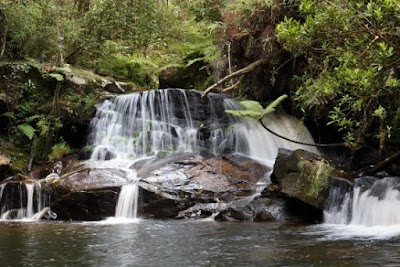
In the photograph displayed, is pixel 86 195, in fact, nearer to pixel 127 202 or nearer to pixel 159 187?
pixel 127 202

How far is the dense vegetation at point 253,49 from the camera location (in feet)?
21.4

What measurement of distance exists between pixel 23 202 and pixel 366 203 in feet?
25.2

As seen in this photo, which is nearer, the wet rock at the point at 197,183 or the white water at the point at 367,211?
the white water at the point at 367,211

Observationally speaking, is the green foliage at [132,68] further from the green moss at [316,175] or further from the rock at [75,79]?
the green moss at [316,175]

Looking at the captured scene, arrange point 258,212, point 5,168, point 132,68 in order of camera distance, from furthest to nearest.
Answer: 1. point 132,68
2. point 5,168
3. point 258,212

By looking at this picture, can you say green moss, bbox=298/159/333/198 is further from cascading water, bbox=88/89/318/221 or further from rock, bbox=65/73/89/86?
rock, bbox=65/73/89/86

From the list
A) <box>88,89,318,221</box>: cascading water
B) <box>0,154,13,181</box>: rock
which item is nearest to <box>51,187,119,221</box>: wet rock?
<box>88,89,318,221</box>: cascading water

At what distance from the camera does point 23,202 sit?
10.9 meters

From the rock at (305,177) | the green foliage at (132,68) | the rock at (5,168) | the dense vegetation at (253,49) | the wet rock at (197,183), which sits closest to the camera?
the dense vegetation at (253,49)

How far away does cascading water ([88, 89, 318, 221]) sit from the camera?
13062mm

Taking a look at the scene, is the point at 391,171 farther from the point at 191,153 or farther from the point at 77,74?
the point at 77,74

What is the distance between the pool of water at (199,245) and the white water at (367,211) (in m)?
0.08

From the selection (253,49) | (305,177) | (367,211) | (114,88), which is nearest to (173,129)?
(253,49)

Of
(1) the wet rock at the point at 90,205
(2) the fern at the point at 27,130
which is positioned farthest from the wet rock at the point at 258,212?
(2) the fern at the point at 27,130
